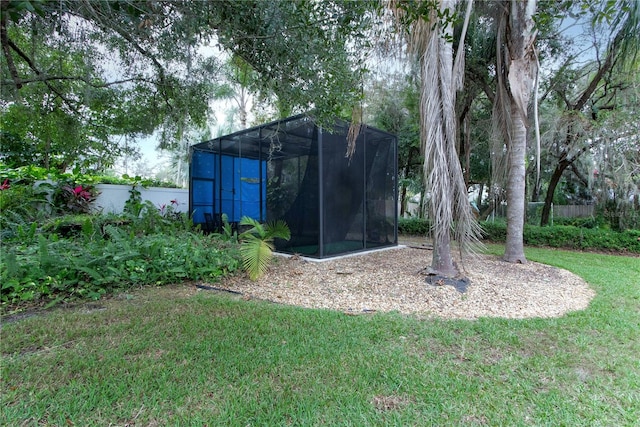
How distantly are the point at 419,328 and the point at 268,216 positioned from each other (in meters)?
4.54

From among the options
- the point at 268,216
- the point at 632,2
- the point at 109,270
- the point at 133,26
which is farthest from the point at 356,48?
the point at 268,216

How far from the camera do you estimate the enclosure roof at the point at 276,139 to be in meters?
5.78

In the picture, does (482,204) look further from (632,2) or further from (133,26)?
(133,26)

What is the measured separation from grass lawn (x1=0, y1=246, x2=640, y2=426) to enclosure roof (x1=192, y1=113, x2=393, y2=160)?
Result: 3.33 meters

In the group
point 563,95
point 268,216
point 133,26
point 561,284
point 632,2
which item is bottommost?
point 561,284

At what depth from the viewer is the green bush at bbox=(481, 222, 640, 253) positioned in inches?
291

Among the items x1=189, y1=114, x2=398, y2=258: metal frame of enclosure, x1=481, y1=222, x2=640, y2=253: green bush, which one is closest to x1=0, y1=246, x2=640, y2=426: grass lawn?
x1=189, y1=114, x2=398, y2=258: metal frame of enclosure

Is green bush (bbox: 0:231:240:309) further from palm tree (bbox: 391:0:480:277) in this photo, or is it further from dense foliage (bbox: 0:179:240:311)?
palm tree (bbox: 391:0:480:277)

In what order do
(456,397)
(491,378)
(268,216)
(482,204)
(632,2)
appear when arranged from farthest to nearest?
1. (482,204)
2. (268,216)
3. (632,2)
4. (491,378)
5. (456,397)

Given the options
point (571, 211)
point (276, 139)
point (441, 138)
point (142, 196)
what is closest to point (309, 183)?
point (276, 139)

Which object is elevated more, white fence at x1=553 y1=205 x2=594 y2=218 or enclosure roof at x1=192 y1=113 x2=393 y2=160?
enclosure roof at x1=192 y1=113 x2=393 y2=160

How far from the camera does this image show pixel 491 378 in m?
1.88

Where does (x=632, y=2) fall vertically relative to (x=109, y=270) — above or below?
above

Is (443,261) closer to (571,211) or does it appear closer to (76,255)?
(76,255)
